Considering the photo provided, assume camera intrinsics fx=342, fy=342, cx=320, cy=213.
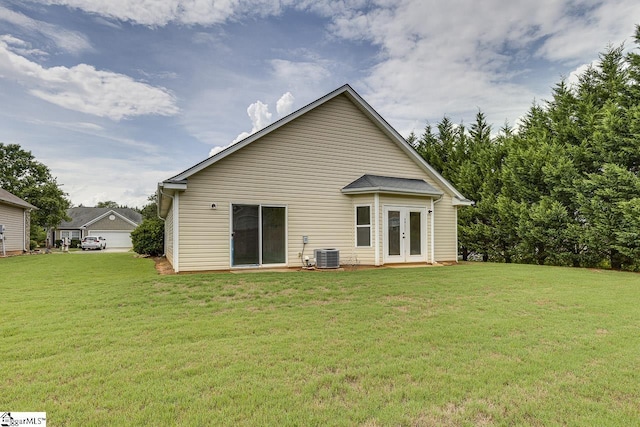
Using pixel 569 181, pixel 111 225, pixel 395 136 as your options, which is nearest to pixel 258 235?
pixel 395 136

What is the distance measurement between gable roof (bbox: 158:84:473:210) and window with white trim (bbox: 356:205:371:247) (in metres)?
3.17

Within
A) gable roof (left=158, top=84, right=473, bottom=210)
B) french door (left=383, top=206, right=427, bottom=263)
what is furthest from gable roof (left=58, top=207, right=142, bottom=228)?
french door (left=383, top=206, right=427, bottom=263)

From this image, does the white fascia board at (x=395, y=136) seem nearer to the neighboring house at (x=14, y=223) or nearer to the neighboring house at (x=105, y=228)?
the neighboring house at (x=14, y=223)

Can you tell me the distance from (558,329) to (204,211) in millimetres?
8809

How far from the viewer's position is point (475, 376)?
3.19 metres

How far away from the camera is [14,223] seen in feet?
69.2

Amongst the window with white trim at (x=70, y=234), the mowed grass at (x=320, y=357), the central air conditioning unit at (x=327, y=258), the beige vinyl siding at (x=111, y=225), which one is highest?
the beige vinyl siding at (x=111, y=225)

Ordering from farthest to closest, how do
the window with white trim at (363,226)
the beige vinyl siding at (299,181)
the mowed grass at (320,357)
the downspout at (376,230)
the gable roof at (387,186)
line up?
the window with white trim at (363,226) → the downspout at (376,230) → the gable roof at (387,186) → the beige vinyl siding at (299,181) → the mowed grass at (320,357)

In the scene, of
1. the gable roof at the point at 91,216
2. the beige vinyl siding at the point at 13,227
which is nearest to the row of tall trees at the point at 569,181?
the beige vinyl siding at the point at 13,227

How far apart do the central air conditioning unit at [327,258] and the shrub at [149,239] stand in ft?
37.8

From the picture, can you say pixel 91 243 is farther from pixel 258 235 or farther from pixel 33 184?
pixel 258 235

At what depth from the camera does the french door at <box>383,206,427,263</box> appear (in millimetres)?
12086

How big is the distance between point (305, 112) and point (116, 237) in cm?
4017

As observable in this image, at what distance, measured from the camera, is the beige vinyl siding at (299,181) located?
1016 cm
